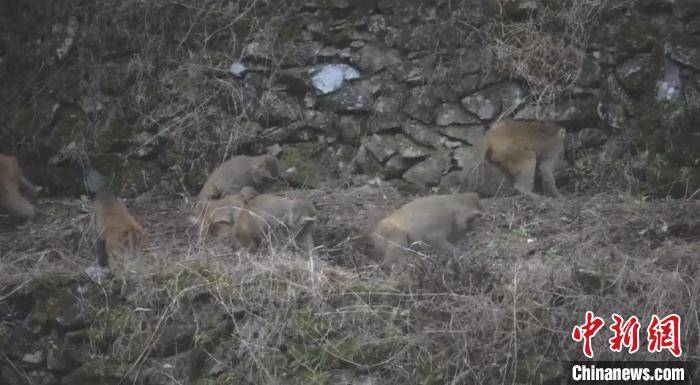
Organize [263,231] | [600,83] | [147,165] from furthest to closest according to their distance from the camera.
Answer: [147,165] < [600,83] < [263,231]

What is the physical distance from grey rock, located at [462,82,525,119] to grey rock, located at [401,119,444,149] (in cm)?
37

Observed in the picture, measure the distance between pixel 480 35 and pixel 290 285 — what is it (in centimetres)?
348

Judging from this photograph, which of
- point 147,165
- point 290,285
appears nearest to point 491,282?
point 290,285

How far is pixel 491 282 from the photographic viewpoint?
27.6ft

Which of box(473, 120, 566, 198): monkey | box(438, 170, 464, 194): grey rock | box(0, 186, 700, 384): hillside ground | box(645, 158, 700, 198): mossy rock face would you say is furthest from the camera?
box(438, 170, 464, 194): grey rock

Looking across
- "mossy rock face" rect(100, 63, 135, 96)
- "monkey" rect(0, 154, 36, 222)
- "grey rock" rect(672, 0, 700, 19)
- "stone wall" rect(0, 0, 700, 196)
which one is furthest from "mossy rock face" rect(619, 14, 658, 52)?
"monkey" rect(0, 154, 36, 222)

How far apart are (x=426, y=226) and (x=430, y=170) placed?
186 centimetres

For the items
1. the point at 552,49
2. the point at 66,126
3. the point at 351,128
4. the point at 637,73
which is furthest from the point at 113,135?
the point at 637,73

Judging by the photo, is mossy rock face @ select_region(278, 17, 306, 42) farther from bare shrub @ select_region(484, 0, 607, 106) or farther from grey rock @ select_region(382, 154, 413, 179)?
bare shrub @ select_region(484, 0, 607, 106)

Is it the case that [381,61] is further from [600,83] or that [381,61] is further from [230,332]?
[230,332]

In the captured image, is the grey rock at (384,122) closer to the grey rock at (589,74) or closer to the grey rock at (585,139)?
the grey rock at (585,139)

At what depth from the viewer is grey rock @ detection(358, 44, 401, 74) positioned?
438 inches

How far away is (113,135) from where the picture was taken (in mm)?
11539

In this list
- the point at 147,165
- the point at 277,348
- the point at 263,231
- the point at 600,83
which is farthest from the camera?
the point at 147,165
